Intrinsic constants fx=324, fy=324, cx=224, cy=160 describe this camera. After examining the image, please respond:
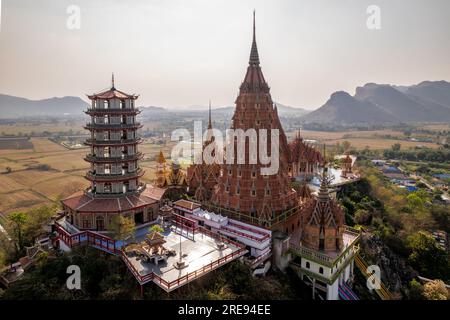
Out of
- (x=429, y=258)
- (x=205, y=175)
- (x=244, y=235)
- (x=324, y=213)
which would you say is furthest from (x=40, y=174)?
(x=429, y=258)

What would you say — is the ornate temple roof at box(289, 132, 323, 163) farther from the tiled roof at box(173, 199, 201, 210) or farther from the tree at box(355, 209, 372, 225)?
the tiled roof at box(173, 199, 201, 210)

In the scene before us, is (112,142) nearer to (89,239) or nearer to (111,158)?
(111,158)

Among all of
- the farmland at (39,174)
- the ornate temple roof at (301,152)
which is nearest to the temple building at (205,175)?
the ornate temple roof at (301,152)

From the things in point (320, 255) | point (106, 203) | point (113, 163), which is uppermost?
point (113, 163)

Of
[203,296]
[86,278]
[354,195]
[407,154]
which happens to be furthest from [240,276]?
[407,154]

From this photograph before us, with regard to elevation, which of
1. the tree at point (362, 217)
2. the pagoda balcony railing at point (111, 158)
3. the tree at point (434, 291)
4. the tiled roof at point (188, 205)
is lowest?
the tree at point (434, 291)

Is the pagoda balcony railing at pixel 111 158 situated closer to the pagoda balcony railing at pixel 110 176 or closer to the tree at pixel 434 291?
the pagoda balcony railing at pixel 110 176
